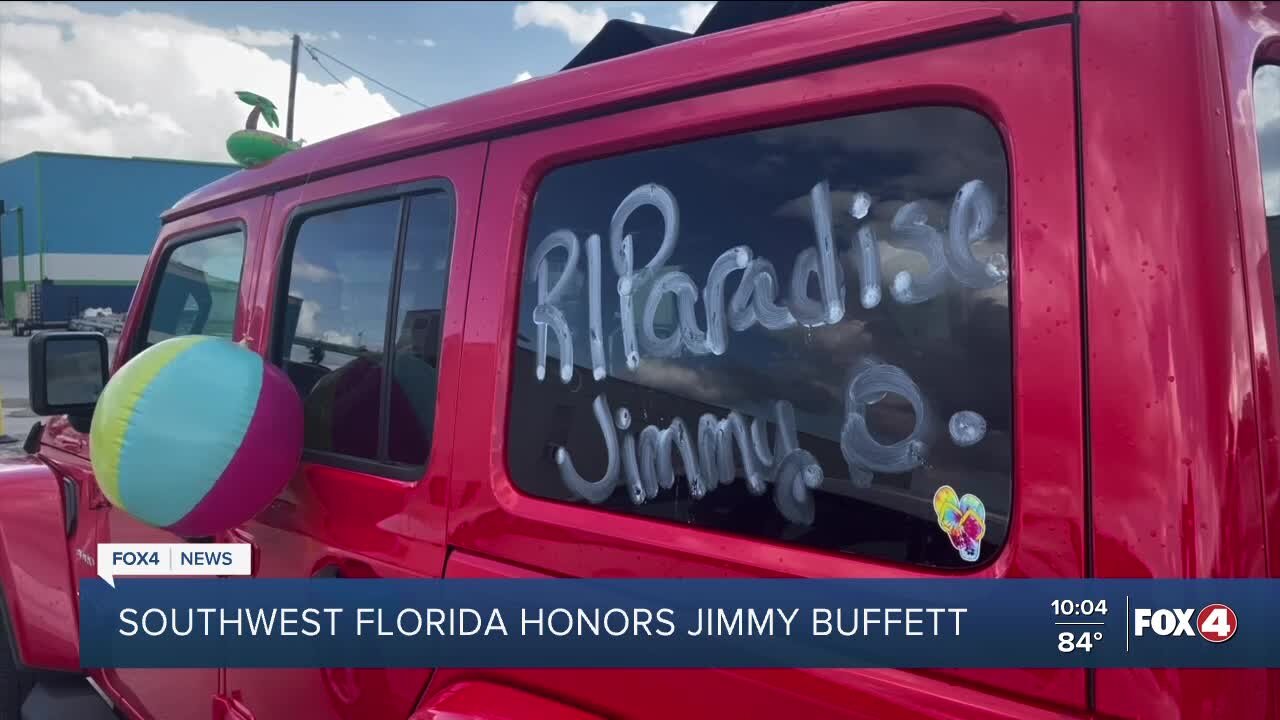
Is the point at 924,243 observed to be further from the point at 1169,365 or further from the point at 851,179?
the point at 1169,365

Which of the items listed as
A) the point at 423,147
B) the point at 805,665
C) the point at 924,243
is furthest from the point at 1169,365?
the point at 423,147

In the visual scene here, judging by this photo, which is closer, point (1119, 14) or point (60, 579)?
point (1119, 14)

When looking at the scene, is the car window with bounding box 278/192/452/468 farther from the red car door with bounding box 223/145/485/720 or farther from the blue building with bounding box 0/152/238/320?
the blue building with bounding box 0/152/238/320

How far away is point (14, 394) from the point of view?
52.4ft

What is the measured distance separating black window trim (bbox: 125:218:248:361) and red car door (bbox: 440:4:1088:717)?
3.51 ft

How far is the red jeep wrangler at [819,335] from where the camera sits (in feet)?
3.48

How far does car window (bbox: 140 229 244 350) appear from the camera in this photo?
258 centimetres

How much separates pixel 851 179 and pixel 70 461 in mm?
2812

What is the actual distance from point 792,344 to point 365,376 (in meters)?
1.12

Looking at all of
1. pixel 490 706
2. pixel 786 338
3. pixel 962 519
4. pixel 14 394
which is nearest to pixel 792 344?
pixel 786 338

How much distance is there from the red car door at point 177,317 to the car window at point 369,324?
0.82 feet

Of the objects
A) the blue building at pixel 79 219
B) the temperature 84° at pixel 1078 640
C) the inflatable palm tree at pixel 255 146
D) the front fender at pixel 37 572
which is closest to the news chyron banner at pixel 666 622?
the temperature 84° at pixel 1078 640

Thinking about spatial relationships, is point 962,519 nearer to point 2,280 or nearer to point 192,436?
point 192,436

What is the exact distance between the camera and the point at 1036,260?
114 centimetres
